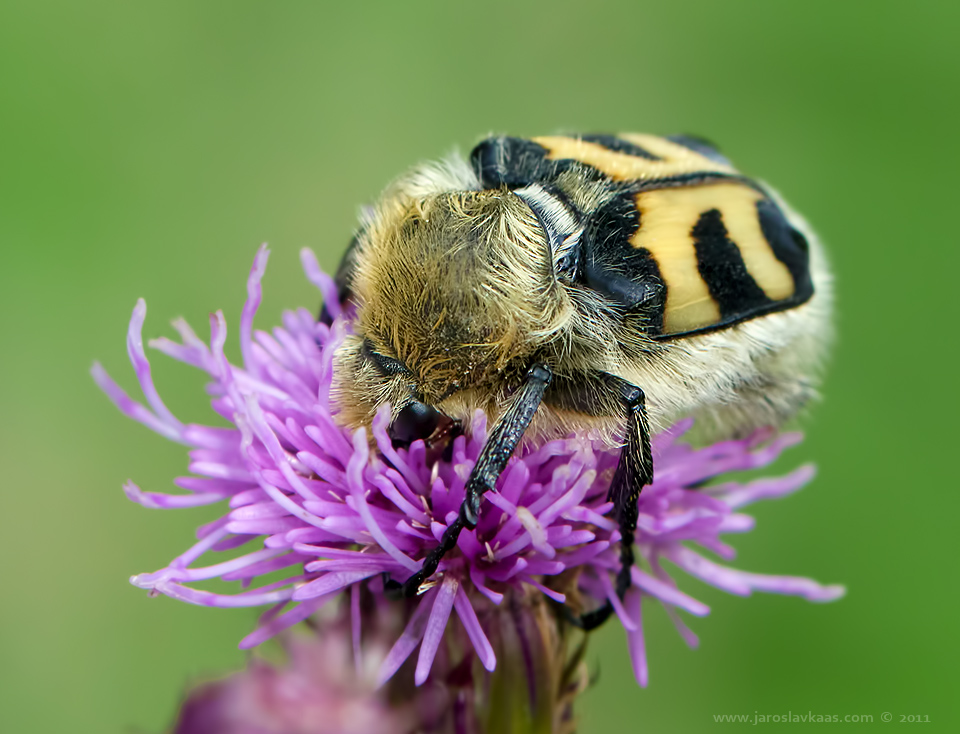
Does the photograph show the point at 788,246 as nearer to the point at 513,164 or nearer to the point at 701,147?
the point at 701,147

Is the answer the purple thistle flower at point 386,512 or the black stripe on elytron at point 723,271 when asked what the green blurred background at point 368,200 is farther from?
the black stripe on elytron at point 723,271

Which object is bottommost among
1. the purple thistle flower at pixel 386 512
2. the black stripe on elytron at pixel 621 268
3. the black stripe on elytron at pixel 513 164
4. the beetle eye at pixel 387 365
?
the purple thistle flower at pixel 386 512

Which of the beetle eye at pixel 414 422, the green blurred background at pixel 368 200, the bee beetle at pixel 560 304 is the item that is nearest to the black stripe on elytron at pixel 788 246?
the bee beetle at pixel 560 304

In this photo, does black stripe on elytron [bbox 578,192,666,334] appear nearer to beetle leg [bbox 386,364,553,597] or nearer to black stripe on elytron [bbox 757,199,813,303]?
beetle leg [bbox 386,364,553,597]

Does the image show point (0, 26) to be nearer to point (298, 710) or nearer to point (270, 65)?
point (270, 65)

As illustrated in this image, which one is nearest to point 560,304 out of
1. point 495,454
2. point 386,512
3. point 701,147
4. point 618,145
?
point 495,454

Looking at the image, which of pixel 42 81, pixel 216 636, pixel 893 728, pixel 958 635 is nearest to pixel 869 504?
pixel 958 635
